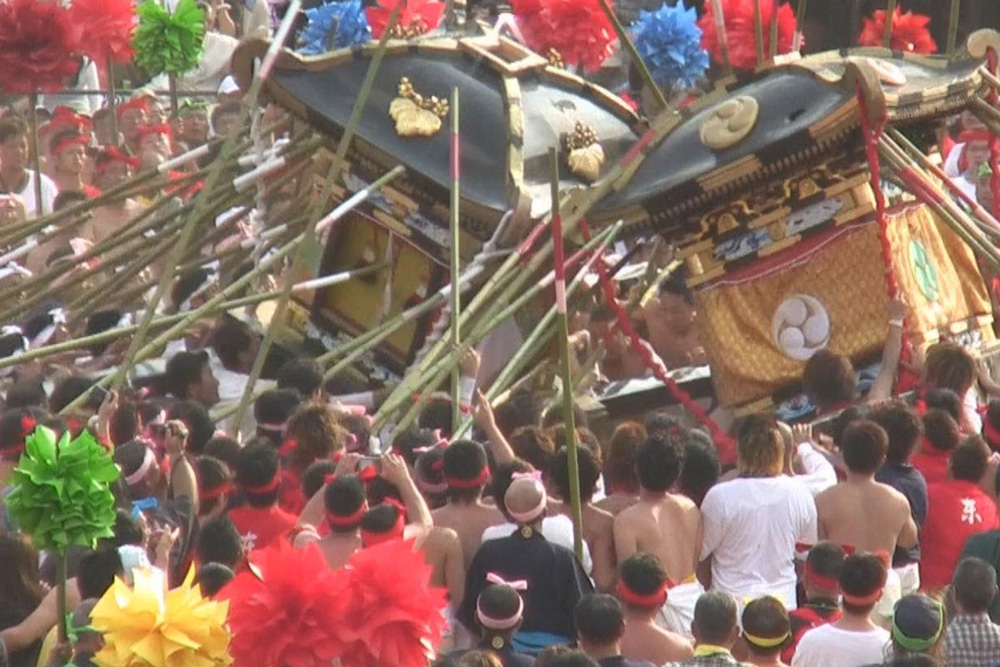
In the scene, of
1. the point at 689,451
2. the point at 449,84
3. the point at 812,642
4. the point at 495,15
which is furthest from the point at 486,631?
the point at 495,15

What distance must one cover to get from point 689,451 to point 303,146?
3707 millimetres

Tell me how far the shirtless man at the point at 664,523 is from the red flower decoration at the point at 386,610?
1.90 m

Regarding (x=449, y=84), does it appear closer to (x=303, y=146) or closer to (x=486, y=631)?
(x=303, y=146)

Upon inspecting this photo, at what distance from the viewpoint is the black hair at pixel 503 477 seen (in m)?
9.38

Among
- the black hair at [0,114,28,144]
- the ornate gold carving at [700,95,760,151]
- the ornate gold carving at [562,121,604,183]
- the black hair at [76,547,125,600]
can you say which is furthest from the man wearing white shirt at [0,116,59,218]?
the black hair at [76,547,125,600]

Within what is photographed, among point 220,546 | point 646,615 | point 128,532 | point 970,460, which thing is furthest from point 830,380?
point 128,532

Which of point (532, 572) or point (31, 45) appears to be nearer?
point (532, 572)

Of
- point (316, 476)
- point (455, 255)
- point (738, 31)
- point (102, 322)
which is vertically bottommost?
point (102, 322)

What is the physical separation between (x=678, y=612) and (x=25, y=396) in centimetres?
337

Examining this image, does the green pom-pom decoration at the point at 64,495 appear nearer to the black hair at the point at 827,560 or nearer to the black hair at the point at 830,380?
the black hair at the point at 827,560

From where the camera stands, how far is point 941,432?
34.6 ft

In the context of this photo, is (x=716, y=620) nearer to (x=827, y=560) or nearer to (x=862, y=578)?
(x=862, y=578)

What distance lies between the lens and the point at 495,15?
1620cm

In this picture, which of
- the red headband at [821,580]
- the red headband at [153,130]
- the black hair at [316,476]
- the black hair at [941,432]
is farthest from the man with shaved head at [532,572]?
the red headband at [153,130]
